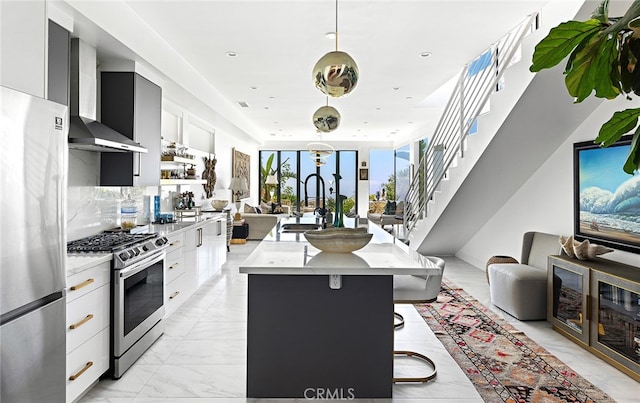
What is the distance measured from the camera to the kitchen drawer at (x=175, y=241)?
3982 mm

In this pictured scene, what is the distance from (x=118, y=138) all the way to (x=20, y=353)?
6.98 ft

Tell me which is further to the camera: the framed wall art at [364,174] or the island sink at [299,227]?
the framed wall art at [364,174]

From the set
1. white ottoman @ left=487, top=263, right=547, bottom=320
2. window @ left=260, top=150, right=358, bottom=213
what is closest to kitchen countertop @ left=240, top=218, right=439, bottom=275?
white ottoman @ left=487, top=263, right=547, bottom=320

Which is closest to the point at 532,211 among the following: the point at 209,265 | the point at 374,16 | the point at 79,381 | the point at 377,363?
the point at 374,16

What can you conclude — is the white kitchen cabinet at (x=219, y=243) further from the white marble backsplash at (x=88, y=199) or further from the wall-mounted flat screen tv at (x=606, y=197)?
the wall-mounted flat screen tv at (x=606, y=197)

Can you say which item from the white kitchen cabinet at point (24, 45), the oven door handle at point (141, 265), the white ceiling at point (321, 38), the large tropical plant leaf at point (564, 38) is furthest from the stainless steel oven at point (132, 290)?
the large tropical plant leaf at point (564, 38)

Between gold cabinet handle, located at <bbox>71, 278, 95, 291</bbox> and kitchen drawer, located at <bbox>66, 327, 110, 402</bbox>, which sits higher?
gold cabinet handle, located at <bbox>71, 278, 95, 291</bbox>

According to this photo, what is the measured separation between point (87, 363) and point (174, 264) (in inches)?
63.6

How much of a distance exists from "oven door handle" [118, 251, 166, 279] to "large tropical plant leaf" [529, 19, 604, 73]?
2731 millimetres

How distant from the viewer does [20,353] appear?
170 centimetres

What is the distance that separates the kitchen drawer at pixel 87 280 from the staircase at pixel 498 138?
11.7 ft

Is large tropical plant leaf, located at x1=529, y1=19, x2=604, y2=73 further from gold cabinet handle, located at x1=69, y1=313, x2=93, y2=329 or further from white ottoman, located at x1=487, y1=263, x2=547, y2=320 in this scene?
white ottoman, located at x1=487, y1=263, x2=547, y2=320

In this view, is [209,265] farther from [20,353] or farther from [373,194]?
[373,194]
